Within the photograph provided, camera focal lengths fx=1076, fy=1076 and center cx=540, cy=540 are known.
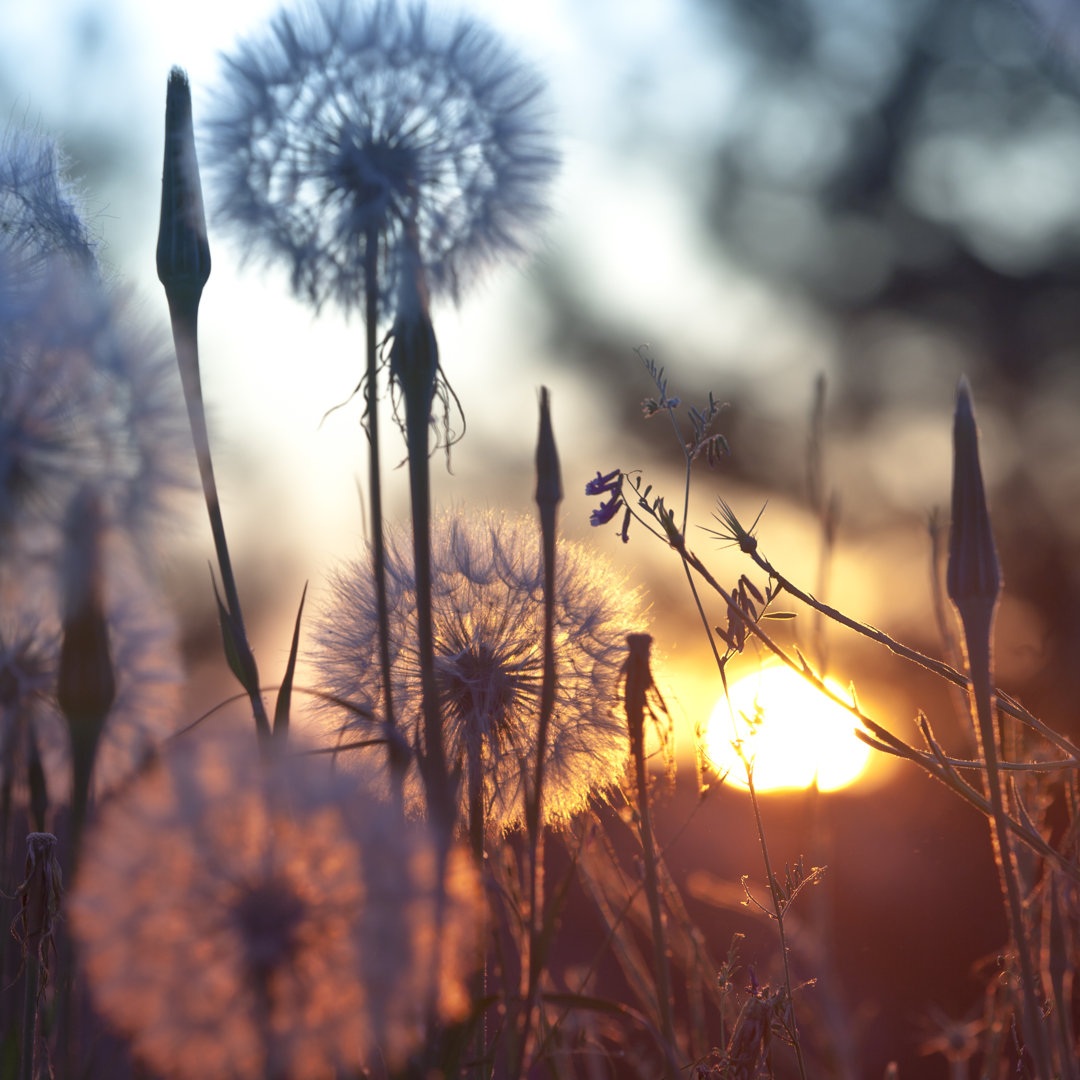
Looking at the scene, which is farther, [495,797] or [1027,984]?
[495,797]

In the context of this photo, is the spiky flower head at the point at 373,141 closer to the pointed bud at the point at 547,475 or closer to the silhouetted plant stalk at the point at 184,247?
the silhouetted plant stalk at the point at 184,247

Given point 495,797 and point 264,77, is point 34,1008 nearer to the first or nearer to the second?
point 495,797

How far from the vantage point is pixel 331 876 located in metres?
0.99

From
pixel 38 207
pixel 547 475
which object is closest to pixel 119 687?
pixel 547 475

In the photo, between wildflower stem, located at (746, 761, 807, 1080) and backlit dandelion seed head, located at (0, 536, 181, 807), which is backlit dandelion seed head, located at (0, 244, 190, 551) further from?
wildflower stem, located at (746, 761, 807, 1080)

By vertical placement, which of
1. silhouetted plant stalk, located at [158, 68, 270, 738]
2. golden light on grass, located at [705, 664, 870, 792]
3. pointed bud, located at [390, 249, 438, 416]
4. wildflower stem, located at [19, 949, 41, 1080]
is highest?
silhouetted plant stalk, located at [158, 68, 270, 738]

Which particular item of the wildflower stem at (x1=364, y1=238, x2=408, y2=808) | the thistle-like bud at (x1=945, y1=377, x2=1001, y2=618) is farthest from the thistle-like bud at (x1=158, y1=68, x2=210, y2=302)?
the thistle-like bud at (x1=945, y1=377, x2=1001, y2=618)

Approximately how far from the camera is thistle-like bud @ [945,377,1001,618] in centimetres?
92

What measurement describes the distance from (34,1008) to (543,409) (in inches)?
38.5

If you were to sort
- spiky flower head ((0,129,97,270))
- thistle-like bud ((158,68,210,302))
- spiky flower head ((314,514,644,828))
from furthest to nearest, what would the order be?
spiky flower head ((314,514,644,828)) → spiky flower head ((0,129,97,270)) → thistle-like bud ((158,68,210,302))

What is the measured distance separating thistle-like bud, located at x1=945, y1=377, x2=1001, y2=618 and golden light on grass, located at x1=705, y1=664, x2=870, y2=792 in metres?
0.22

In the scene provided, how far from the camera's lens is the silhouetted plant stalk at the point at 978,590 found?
0.87 m

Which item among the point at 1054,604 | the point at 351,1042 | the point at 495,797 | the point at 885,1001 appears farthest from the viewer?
the point at 1054,604

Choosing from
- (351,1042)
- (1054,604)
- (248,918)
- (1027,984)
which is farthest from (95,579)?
(1054,604)
